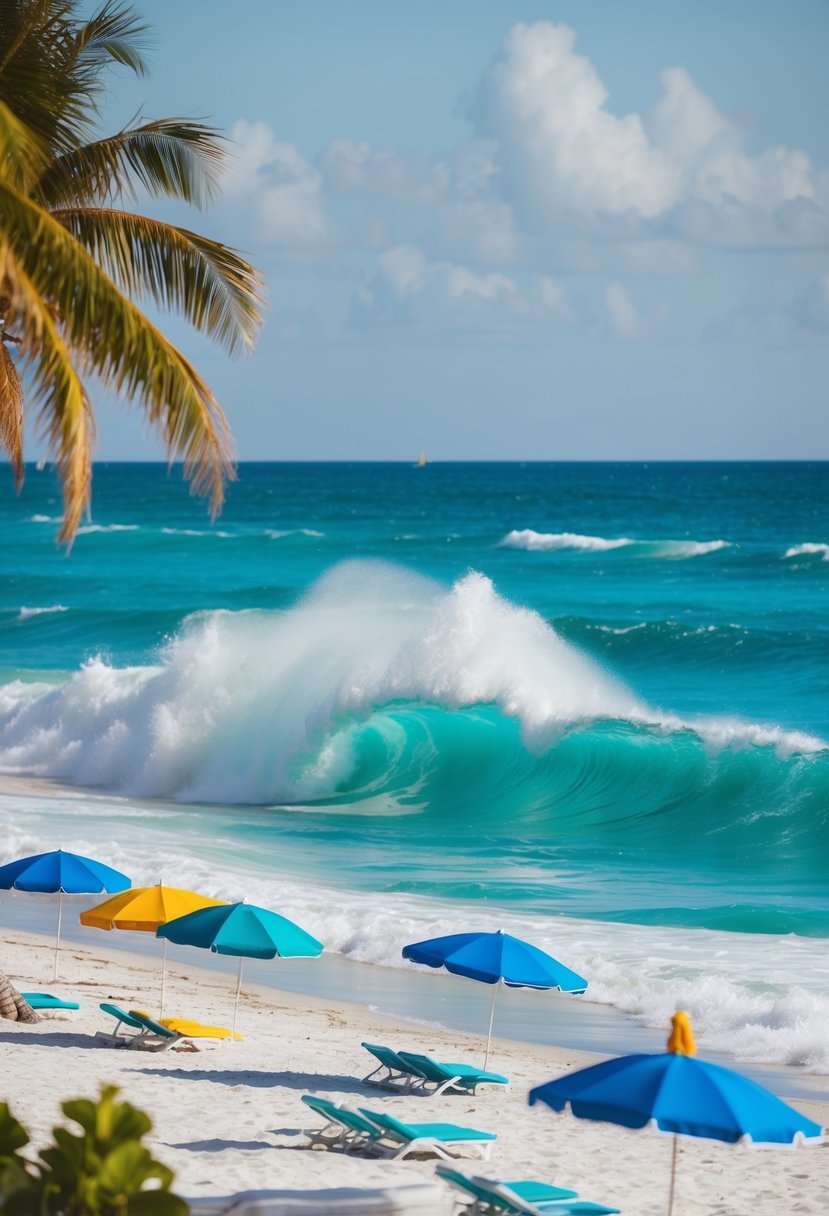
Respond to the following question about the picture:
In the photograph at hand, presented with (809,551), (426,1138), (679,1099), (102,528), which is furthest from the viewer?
(102,528)

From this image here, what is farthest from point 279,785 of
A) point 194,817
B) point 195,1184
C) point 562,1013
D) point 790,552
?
point 790,552

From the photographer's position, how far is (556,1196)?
7195 millimetres

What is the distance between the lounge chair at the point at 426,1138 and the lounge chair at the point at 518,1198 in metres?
0.74

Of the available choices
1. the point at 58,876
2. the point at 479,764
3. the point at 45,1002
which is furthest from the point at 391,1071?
the point at 479,764

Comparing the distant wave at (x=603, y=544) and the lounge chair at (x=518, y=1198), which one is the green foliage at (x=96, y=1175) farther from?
the distant wave at (x=603, y=544)

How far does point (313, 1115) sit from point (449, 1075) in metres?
1.01

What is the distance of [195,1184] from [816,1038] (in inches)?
233

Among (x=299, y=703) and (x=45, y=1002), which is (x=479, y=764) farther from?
(x=45, y=1002)

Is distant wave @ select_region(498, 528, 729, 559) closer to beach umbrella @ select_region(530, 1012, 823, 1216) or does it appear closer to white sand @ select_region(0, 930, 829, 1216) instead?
white sand @ select_region(0, 930, 829, 1216)

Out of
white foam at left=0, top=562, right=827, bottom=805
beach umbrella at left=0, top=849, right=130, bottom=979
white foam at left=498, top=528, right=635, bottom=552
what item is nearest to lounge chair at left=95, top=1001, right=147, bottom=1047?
beach umbrella at left=0, top=849, right=130, bottom=979

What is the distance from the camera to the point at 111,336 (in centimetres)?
676

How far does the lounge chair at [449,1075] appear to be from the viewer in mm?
9547

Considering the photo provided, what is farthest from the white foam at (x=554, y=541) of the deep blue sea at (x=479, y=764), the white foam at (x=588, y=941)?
the white foam at (x=588, y=941)

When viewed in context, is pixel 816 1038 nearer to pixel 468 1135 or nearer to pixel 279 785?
pixel 468 1135
